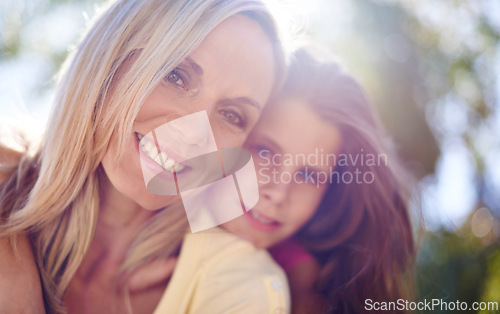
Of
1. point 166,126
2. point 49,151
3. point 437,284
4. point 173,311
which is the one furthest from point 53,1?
point 437,284

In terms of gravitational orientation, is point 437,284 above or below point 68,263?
above

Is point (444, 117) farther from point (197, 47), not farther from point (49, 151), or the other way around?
point (49, 151)

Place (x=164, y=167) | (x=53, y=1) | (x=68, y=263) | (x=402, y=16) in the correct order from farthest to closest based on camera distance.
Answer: (x=402, y=16) < (x=53, y=1) < (x=68, y=263) < (x=164, y=167)

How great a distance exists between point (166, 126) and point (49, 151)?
0.44 m

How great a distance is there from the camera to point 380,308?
73.0 inches

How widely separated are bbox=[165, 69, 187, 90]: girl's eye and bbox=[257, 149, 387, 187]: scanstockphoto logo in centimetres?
47

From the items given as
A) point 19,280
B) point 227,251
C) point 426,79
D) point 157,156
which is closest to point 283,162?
point 227,251

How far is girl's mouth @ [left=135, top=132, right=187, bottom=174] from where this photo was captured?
1363 mm

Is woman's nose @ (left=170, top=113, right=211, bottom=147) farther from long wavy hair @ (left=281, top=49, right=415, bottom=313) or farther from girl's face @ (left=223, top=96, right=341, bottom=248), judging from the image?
long wavy hair @ (left=281, top=49, right=415, bottom=313)

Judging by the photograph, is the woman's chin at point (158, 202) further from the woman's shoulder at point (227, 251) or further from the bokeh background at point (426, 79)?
the bokeh background at point (426, 79)

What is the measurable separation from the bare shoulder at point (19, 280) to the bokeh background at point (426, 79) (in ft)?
2.51

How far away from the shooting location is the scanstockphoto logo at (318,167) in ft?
5.45

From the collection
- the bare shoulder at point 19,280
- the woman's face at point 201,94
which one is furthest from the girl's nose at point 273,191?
the bare shoulder at point 19,280

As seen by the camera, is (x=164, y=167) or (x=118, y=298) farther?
(x=118, y=298)
